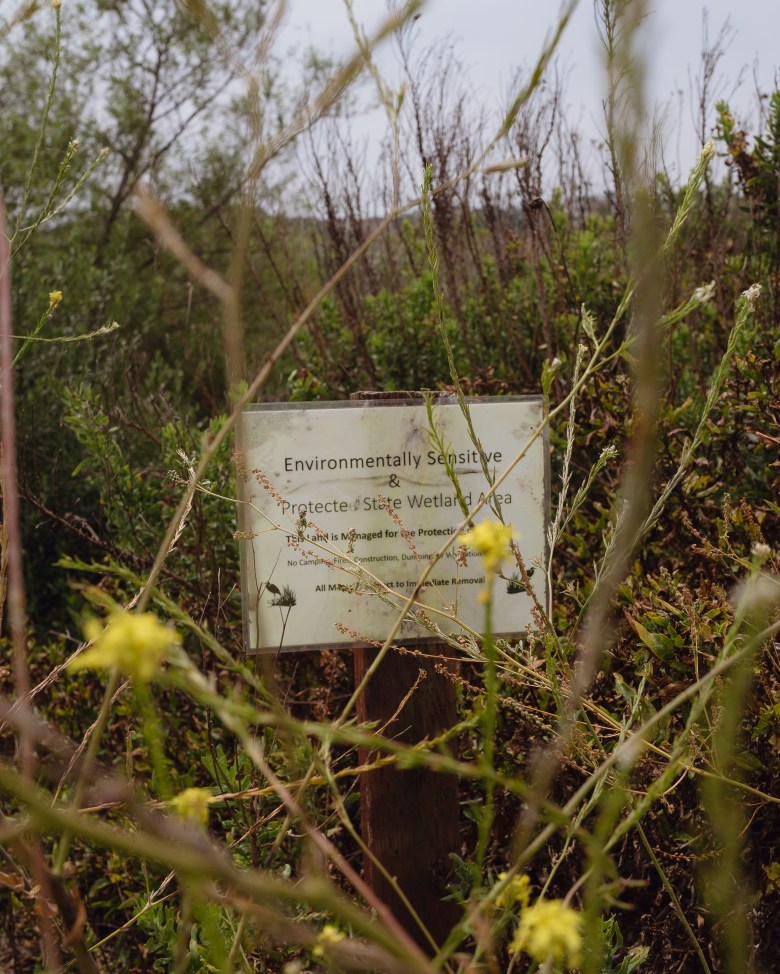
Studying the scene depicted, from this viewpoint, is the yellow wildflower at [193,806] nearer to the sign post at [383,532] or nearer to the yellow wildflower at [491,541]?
the yellow wildflower at [491,541]

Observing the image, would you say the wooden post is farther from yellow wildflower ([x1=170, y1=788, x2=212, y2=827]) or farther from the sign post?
yellow wildflower ([x1=170, y1=788, x2=212, y2=827])

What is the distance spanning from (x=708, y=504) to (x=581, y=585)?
352 mm

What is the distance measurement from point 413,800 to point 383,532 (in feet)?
1.68

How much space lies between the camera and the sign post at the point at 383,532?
160cm

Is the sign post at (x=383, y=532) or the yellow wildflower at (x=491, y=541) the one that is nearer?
the yellow wildflower at (x=491, y=541)

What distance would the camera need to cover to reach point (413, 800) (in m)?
1.67

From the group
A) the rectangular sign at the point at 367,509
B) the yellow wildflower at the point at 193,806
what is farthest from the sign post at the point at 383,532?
the yellow wildflower at the point at 193,806

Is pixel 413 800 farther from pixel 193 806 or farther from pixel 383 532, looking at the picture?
pixel 193 806

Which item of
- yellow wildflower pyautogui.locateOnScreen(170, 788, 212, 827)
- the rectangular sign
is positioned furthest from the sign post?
yellow wildflower pyautogui.locateOnScreen(170, 788, 212, 827)

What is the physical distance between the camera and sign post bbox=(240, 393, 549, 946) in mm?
1596

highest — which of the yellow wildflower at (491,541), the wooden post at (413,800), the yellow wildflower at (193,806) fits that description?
the yellow wildflower at (491,541)

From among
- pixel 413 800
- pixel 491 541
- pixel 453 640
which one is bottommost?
pixel 413 800

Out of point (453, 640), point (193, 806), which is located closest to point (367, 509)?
point (453, 640)

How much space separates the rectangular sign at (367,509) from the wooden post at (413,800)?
0.08 meters
